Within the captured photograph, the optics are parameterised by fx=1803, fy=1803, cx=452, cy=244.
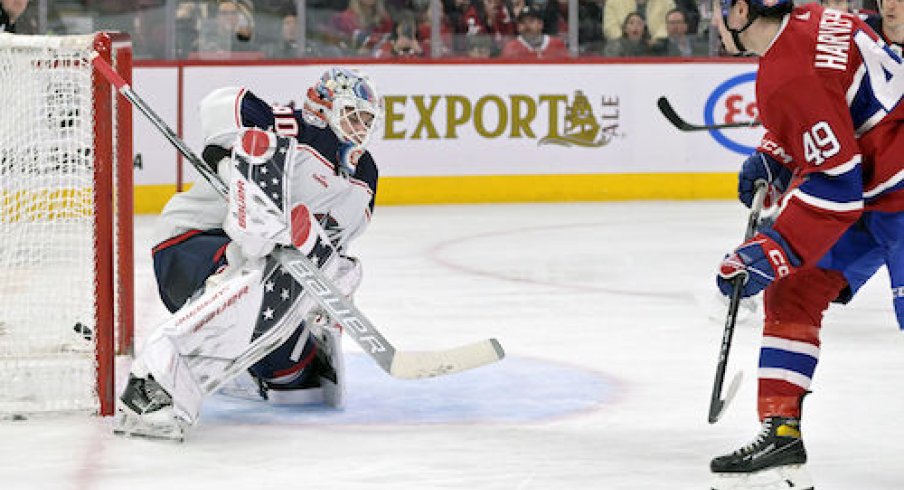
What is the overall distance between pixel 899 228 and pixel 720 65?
6.30 m

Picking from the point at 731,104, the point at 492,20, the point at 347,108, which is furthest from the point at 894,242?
the point at 731,104

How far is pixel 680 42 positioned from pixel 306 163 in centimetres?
593

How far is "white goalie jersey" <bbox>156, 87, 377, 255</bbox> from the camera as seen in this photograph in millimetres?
3750

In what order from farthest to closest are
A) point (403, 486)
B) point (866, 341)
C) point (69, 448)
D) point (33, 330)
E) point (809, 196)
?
point (866, 341) < point (33, 330) < point (69, 448) < point (403, 486) < point (809, 196)

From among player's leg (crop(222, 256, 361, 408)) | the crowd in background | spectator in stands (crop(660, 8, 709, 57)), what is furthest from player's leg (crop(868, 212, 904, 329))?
spectator in stands (crop(660, 8, 709, 57))

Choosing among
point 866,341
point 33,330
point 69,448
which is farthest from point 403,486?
point 866,341

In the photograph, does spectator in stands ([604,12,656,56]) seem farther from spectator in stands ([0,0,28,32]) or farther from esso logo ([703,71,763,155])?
spectator in stands ([0,0,28,32])

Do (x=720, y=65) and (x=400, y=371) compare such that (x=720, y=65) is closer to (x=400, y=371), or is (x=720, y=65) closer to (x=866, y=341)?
(x=866, y=341)

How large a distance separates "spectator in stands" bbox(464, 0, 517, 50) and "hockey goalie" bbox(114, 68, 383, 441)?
16.8 feet

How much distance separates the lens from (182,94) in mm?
8367

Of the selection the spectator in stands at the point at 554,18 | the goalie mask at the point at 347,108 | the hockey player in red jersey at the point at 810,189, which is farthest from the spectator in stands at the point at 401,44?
the hockey player in red jersey at the point at 810,189

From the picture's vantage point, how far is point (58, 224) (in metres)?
4.34

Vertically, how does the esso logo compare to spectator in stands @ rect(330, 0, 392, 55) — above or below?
below

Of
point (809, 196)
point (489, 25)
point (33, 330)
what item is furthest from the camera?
point (489, 25)
